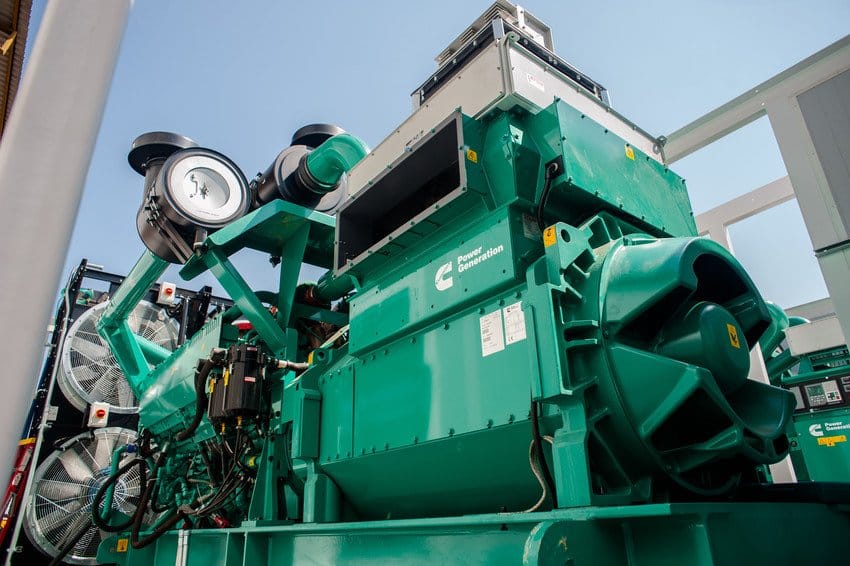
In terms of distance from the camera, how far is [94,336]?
8.08 metres

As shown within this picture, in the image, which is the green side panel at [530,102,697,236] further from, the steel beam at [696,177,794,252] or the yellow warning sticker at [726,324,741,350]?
the steel beam at [696,177,794,252]

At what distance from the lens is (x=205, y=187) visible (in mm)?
5277

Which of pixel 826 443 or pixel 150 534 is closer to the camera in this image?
pixel 150 534

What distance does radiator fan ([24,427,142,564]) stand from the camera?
6914 millimetres

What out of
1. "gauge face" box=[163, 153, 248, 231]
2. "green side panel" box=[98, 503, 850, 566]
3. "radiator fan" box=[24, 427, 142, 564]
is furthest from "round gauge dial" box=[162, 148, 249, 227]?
"radiator fan" box=[24, 427, 142, 564]

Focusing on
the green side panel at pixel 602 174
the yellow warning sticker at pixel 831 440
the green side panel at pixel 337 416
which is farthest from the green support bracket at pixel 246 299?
the yellow warning sticker at pixel 831 440

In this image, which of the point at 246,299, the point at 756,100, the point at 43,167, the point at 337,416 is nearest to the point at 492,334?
the point at 337,416

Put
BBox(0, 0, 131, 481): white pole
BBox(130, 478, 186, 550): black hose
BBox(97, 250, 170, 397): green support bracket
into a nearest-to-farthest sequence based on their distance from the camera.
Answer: BBox(0, 0, 131, 481): white pole → BBox(130, 478, 186, 550): black hose → BBox(97, 250, 170, 397): green support bracket

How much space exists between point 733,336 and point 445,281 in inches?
53.9

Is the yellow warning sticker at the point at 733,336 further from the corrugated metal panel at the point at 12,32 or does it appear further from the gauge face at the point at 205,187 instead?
the gauge face at the point at 205,187

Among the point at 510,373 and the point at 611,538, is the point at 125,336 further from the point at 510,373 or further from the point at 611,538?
the point at 611,538

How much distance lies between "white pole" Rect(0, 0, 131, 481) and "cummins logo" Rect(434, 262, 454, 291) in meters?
2.32

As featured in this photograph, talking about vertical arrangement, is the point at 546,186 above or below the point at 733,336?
above

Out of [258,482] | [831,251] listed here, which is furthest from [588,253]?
[258,482]
